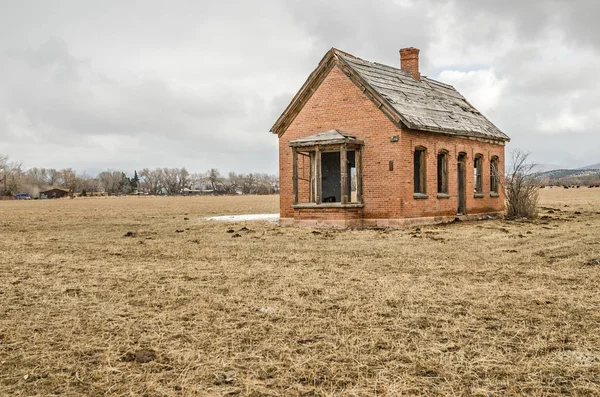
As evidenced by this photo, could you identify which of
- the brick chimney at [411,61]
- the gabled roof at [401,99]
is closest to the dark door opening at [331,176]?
the gabled roof at [401,99]

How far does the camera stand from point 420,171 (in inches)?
837

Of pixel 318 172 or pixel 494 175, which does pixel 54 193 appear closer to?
pixel 494 175

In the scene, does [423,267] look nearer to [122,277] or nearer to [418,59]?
[122,277]

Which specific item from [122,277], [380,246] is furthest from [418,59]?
[122,277]

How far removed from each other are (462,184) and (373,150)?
564cm

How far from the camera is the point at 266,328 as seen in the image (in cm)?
597

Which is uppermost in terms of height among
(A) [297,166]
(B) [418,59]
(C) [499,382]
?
(B) [418,59]

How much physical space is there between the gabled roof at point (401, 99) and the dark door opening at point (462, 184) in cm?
113

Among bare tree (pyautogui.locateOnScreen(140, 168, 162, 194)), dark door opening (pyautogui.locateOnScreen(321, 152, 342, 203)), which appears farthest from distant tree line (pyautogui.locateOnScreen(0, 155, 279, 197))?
dark door opening (pyautogui.locateOnScreen(321, 152, 342, 203))

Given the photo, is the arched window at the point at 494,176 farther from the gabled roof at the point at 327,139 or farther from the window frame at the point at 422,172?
the gabled roof at the point at 327,139

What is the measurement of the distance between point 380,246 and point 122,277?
667cm

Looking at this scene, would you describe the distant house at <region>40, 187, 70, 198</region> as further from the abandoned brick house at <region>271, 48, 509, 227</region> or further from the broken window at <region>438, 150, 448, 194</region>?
the broken window at <region>438, 150, 448, 194</region>

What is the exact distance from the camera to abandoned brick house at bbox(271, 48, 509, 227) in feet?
65.1

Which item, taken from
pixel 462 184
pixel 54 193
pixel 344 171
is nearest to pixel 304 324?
pixel 344 171
